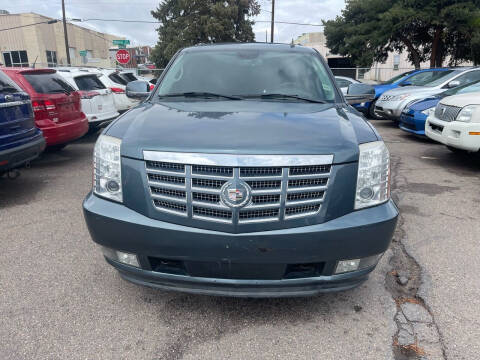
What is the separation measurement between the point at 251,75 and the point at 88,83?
587cm

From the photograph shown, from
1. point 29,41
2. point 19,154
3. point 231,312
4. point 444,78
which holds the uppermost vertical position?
point 29,41

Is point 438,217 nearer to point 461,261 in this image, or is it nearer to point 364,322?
point 461,261

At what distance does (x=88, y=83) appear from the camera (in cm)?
816

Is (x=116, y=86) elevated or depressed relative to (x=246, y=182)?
depressed

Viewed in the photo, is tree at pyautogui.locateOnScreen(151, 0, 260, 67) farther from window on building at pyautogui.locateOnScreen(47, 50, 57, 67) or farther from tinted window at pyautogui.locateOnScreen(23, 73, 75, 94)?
tinted window at pyautogui.locateOnScreen(23, 73, 75, 94)

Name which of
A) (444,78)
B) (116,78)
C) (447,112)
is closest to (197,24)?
(116,78)

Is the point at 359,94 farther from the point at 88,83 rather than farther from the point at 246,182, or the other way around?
the point at 88,83

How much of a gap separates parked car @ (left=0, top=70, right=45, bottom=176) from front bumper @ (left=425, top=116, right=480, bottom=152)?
591cm

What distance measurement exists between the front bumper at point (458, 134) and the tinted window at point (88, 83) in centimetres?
666

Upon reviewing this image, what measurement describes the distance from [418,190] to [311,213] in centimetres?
369

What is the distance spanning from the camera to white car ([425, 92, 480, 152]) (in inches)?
220

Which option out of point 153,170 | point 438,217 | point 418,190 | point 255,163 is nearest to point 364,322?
point 255,163

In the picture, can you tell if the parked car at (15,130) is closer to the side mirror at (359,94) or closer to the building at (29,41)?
the side mirror at (359,94)

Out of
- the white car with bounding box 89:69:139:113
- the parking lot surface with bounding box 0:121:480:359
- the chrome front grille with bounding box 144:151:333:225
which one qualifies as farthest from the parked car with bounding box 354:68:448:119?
the chrome front grille with bounding box 144:151:333:225
